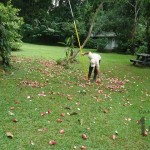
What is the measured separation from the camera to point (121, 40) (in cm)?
2989

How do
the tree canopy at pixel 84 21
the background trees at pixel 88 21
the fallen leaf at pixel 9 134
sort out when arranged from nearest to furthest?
the fallen leaf at pixel 9 134
the tree canopy at pixel 84 21
the background trees at pixel 88 21

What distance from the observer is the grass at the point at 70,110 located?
5801 millimetres

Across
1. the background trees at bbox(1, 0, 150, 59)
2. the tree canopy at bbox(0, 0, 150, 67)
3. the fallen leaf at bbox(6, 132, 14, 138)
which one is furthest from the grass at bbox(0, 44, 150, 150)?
the tree canopy at bbox(0, 0, 150, 67)

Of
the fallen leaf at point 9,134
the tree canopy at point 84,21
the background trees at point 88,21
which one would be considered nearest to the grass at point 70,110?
the fallen leaf at point 9,134

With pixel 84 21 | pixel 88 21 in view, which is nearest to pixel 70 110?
pixel 88 21

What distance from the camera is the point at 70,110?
7.69 metres

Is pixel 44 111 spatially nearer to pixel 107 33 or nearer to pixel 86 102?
pixel 86 102

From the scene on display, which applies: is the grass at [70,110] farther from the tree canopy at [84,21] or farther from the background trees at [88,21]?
the tree canopy at [84,21]

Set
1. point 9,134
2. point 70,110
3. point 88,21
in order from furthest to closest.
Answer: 1. point 88,21
2. point 70,110
3. point 9,134

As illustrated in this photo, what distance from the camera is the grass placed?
580cm

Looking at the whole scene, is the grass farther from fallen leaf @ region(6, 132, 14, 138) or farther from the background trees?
the background trees

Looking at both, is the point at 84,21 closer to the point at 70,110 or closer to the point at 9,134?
the point at 70,110

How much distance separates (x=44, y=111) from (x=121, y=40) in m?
23.5

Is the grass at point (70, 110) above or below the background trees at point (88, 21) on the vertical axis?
below
